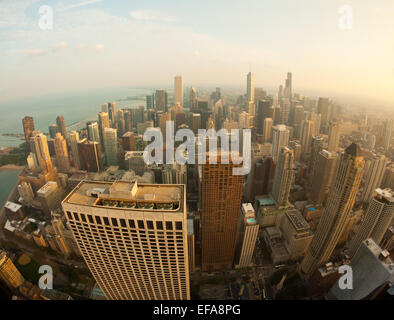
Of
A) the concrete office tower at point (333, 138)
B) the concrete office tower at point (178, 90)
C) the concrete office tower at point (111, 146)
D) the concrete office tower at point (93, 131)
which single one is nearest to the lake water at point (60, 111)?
the concrete office tower at point (93, 131)

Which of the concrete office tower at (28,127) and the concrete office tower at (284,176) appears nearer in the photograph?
the concrete office tower at (284,176)

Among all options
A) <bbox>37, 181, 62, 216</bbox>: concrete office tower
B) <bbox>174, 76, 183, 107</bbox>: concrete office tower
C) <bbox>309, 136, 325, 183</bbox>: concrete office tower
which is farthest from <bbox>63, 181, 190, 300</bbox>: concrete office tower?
<bbox>309, 136, 325, 183</bbox>: concrete office tower

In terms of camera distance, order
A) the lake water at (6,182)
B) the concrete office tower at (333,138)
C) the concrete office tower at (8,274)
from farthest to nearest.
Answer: the concrete office tower at (333,138), the lake water at (6,182), the concrete office tower at (8,274)

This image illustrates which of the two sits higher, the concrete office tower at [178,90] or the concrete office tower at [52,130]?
the concrete office tower at [178,90]

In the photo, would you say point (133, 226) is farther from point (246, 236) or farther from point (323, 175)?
point (323, 175)

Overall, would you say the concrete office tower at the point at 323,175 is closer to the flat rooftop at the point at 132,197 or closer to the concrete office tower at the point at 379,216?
the concrete office tower at the point at 379,216
